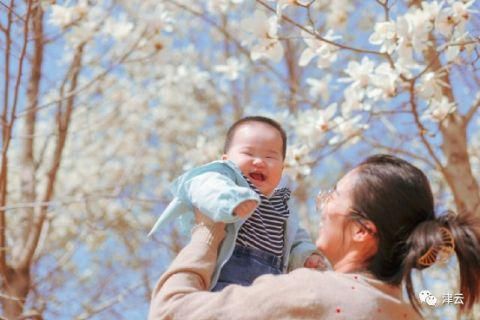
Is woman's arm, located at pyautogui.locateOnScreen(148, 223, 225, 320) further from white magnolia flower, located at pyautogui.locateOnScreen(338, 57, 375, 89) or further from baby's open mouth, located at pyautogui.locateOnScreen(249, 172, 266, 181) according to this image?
white magnolia flower, located at pyautogui.locateOnScreen(338, 57, 375, 89)

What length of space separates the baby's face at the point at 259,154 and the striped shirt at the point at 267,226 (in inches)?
1.2

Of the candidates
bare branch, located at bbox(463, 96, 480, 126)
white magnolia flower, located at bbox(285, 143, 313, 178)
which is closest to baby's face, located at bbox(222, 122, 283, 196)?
white magnolia flower, located at bbox(285, 143, 313, 178)

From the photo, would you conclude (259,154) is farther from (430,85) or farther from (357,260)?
(430,85)

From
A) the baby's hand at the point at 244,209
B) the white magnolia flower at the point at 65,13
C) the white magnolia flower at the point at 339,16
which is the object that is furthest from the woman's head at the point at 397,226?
the white magnolia flower at the point at 339,16

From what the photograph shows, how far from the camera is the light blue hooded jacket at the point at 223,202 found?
147 centimetres

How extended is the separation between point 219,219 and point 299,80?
4.39m

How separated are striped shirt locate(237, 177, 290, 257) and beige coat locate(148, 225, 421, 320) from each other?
23 centimetres

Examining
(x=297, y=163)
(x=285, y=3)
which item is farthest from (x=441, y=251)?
(x=297, y=163)

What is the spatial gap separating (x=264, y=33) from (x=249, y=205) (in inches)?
46.8

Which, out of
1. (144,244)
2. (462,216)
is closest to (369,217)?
(462,216)

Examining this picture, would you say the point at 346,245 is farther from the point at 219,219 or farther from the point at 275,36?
the point at 275,36

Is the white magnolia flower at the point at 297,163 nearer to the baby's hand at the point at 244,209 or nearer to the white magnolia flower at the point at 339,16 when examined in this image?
the white magnolia flower at the point at 339,16

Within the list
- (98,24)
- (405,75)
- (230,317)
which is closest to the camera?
(230,317)

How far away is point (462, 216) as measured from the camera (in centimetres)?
149
